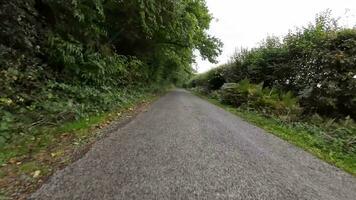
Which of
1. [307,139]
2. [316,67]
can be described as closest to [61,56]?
[307,139]

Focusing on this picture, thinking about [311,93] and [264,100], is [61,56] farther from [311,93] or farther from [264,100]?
[311,93]

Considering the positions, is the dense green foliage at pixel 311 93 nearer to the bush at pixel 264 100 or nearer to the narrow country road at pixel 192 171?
the bush at pixel 264 100

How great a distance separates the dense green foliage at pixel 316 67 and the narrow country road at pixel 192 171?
4402 mm

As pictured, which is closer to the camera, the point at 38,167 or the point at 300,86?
the point at 38,167

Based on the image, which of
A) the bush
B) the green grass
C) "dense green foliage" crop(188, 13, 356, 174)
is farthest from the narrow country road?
the bush

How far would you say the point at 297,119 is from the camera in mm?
9281

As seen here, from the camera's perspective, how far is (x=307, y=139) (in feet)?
22.6

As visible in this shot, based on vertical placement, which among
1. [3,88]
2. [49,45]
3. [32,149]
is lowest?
[32,149]

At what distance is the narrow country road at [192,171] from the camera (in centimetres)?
321

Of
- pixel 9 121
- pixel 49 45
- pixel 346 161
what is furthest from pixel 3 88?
pixel 346 161

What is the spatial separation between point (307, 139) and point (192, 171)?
4.20 meters

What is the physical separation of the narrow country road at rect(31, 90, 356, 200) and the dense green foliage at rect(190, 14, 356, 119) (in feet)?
14.4

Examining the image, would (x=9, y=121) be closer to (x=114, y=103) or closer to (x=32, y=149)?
(x=32, y=149)

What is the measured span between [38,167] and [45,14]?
590 centimetres
